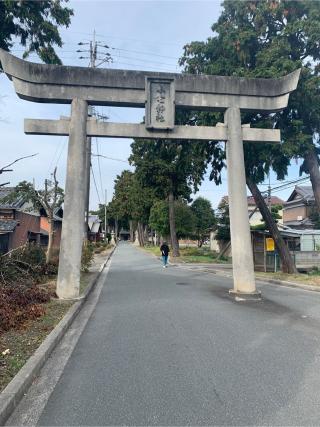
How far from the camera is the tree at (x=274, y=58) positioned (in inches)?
694

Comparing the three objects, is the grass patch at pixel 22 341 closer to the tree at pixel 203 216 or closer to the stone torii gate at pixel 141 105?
the stone torii gate at pixel 141 105

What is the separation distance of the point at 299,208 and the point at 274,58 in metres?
32.3

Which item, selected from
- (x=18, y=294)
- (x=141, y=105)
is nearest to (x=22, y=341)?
(x=18, y=294)

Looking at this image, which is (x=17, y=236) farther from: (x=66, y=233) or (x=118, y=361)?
(x=118, y=361)

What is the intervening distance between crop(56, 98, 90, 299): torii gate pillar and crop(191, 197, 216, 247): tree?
136 ft

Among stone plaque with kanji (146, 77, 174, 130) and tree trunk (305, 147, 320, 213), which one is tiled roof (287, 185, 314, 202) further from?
stone plaque with kanji (146, 77, 174, 130)

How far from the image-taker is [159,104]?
496 inches

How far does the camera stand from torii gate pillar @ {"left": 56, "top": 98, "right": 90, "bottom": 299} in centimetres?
1161

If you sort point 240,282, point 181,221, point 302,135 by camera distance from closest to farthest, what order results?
point 240,282 → point 302,135 → point 181,221

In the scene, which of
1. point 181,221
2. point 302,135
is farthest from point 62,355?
point 181,221

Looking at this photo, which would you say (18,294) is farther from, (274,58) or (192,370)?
(274,58)

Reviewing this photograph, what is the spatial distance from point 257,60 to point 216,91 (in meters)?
7.18

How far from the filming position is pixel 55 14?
14.4 m

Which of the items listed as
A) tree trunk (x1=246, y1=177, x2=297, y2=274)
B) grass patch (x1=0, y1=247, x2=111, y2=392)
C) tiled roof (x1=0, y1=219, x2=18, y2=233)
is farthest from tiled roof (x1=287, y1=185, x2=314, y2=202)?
grass patch (x1=0, y1=247, x2=111, y2=392)
